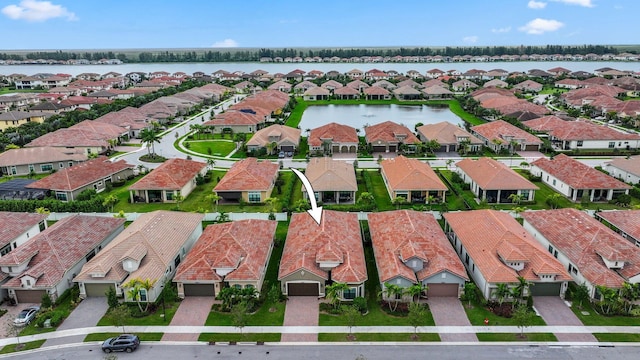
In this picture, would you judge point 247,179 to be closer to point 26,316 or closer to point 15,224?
point 15,224

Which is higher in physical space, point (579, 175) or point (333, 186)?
point (579, 175)

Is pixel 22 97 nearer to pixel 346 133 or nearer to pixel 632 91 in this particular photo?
pixel 346 133

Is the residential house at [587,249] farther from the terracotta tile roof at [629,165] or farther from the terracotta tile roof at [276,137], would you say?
the terracotta tile roof at [276,137]

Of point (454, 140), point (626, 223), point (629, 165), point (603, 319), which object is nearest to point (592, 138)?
point (629, 165)

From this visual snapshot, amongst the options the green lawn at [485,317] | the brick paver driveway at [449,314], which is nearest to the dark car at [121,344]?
the brick paver driveway at [449,314]

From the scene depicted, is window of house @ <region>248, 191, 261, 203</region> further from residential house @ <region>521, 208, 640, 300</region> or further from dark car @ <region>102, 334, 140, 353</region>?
residential house @ <region>521, 208, 640, 300</region>

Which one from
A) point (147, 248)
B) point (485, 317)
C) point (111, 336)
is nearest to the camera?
point (111, 336)

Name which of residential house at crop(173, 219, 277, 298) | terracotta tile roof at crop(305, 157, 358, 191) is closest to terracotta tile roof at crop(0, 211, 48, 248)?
residential house at crop(173, 219, 277, 298)
